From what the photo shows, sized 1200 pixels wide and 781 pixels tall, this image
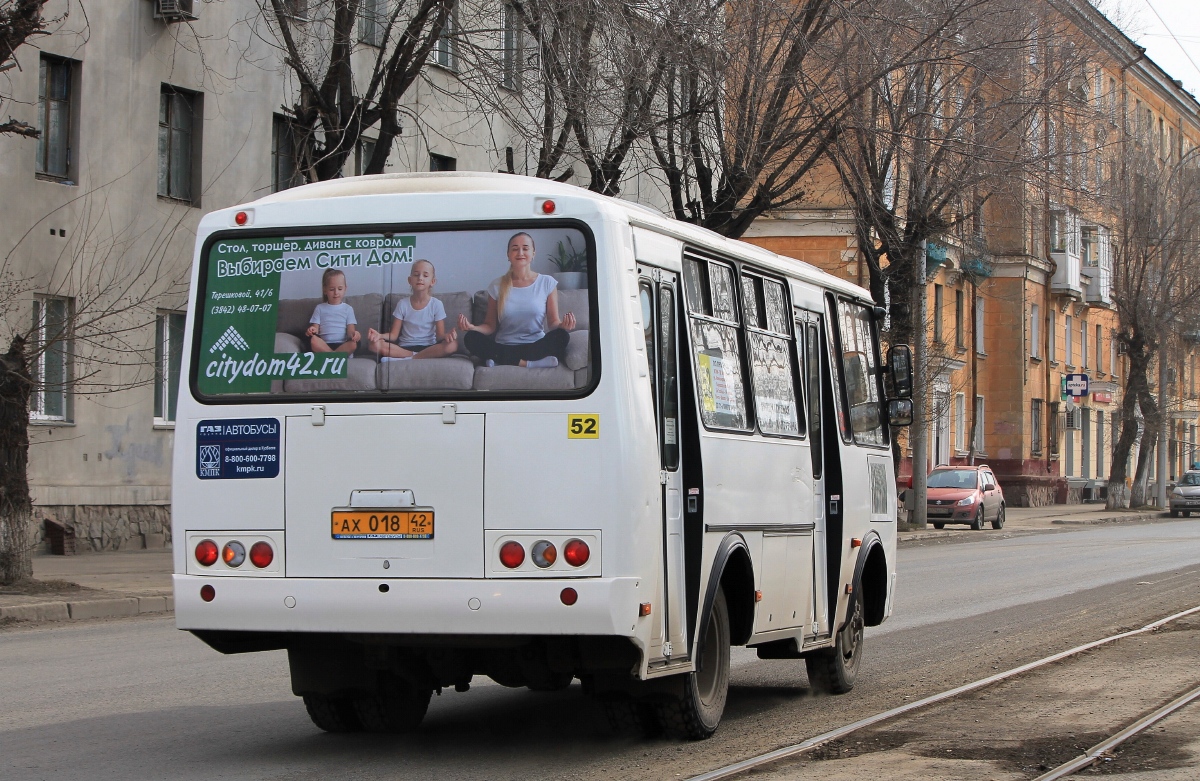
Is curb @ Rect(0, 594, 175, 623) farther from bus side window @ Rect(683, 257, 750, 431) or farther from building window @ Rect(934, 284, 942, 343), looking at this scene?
building window @ Rect(934, 284, 942, 343)

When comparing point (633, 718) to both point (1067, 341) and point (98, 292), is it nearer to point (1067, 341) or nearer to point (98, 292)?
point (98, 292)

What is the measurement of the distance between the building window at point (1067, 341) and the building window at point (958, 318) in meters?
11.2

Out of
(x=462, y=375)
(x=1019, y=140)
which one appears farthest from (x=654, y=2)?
(x=462, y=375)

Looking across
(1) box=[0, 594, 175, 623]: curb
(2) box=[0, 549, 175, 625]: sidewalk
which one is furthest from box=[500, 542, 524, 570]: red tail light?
(2) box=[0, 549, 175, 625]: sidewalk

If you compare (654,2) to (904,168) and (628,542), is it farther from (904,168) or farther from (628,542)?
(628,542)

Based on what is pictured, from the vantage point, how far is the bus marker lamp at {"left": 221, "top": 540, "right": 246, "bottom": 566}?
7.73 m

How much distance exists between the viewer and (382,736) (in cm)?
870

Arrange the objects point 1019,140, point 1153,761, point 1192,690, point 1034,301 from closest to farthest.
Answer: point 1153,761 < point 1192,690 < point 1019,140 < point 1034,301

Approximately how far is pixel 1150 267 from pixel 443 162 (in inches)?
1345

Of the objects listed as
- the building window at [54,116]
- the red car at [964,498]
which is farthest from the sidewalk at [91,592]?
the red car at [964,498]

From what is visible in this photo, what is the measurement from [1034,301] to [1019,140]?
1349 inches

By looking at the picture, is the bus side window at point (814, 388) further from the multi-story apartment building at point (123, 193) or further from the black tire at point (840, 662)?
the multi-story apartment building at point (123, 193)

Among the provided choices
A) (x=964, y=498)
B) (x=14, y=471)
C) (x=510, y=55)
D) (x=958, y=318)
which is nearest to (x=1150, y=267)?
(x=958, y=318)

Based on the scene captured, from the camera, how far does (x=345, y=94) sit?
20062 mm
